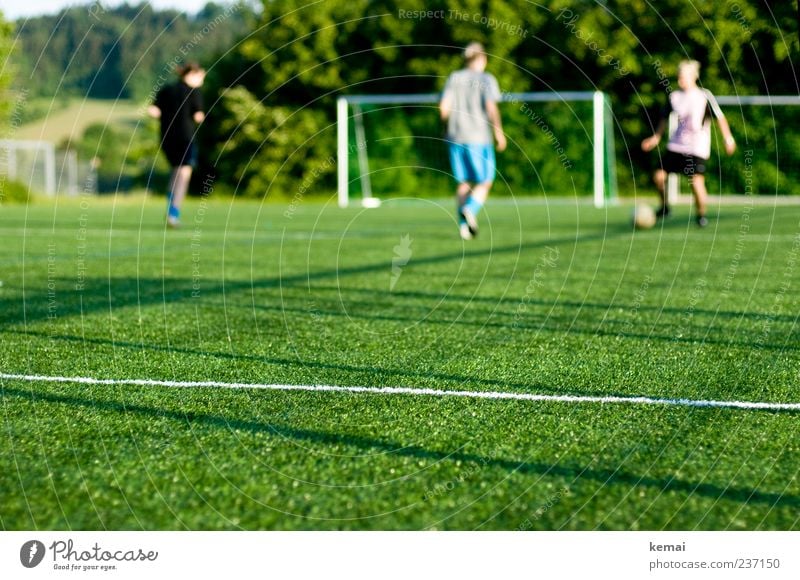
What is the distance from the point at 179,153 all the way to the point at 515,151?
14.2 m

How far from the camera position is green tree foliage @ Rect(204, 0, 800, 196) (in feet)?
87.2

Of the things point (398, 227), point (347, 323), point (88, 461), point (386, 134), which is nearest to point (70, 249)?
point (398, 227)

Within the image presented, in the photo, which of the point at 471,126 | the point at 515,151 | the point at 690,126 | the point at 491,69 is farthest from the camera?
the point at 491,69

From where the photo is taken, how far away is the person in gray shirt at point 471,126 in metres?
11.5

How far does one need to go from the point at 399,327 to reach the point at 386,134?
78.2 feet

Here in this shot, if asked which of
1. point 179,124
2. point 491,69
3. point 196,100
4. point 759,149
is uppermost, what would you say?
point 491,69

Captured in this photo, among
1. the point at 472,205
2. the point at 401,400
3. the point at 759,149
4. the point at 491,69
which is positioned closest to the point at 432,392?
the point at 401,400

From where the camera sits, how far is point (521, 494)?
263 cm

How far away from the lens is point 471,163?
38.7 feet

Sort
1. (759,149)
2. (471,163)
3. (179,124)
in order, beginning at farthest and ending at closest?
(759,149) → (179,124) → (471,163)

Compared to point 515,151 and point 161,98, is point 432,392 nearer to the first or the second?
point 161,98

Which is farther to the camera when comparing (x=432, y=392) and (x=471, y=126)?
(x=471, y=126)

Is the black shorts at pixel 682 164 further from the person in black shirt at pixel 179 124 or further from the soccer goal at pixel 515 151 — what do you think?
the soccer goal at pixel 515 151

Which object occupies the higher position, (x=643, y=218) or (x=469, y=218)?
(x=469, y=218)
